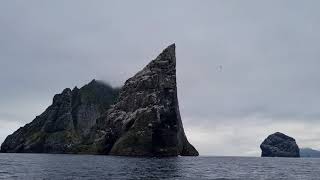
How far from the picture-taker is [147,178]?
81438 millimetres

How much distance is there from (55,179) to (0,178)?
8956 mm

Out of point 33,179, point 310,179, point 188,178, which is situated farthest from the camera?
point 310,179

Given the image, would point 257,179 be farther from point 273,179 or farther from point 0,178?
point 0,178

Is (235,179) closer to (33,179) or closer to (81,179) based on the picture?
(81,179)

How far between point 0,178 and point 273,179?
166ft

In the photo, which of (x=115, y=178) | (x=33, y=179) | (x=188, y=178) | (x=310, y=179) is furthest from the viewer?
(x=310, y=179)

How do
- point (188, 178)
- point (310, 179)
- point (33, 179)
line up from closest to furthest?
point (33, 179)
point (188, 178)
point (310, 179)

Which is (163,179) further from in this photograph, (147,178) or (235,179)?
(235,179)

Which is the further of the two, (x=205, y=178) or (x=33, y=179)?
(x=205, y=178)

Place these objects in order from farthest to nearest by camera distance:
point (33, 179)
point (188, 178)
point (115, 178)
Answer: point (188, 178)
point (115, 178)
point (33, 179)

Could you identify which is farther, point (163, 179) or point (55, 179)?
point (163, 179)

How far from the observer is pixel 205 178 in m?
86.8

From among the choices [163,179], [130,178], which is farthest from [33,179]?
[163,179]

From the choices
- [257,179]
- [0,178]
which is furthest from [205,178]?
[0,178]
